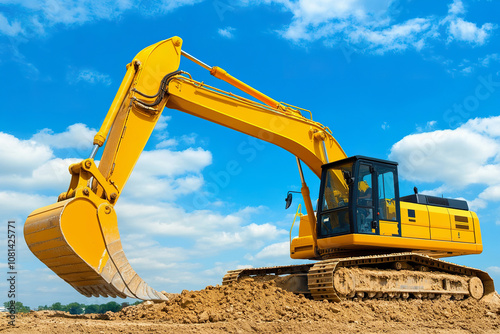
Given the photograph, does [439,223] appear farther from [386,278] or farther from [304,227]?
[304,227]

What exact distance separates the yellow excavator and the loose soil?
17.2 inches

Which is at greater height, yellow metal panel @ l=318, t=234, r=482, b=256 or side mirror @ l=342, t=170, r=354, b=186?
side mirror @ l=342, t=170, r=354, b=186

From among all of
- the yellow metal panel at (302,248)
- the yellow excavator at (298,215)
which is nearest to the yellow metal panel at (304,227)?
the yellow excavator at (298,215)

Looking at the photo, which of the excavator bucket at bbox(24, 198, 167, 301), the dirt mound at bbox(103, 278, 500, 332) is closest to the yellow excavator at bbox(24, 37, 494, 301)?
the excavator bucket at bbox(24, 198, 167, 301)

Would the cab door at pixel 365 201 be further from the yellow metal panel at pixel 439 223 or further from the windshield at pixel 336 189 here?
the yellow metal panel at pixel 439 223

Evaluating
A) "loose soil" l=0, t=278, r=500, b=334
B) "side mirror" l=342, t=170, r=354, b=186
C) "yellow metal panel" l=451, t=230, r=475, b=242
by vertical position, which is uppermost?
"side mirror" l=342, t=170, r=354, b=186

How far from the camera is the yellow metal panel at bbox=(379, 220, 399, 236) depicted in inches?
386

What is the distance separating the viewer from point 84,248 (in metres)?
7.32

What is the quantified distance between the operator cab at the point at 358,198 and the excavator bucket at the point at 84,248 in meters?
3.87

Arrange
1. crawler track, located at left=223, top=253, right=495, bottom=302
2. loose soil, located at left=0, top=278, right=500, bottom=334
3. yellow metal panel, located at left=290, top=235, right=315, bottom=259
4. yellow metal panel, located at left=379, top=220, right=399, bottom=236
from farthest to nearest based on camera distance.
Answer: yellow metal panel, located at left=290, top=235, right=315, bottom=259 → yellow metal panel, located at left=379, top=220, right=399, bottom=236 → crawler track, located at left=223, top=253, right=495, bottom=302 → loose soil, located at left=0, top=278, right=500, bottom=334

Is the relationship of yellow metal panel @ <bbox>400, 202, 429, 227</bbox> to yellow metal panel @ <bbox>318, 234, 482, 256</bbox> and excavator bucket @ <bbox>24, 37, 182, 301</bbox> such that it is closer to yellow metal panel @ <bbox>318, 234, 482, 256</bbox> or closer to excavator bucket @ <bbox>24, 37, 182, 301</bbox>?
yellow metal panel @ <bbox>318, 234, 482, 256</bbox>

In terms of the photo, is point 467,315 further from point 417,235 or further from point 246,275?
point 246,275

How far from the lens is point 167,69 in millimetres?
9305

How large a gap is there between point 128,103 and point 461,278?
8071 mm
